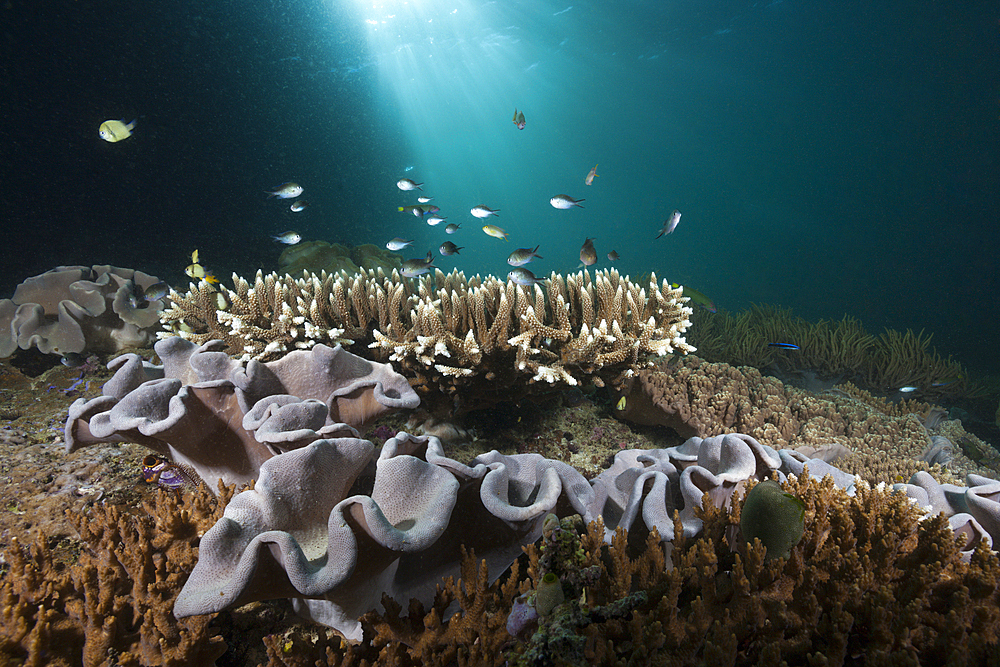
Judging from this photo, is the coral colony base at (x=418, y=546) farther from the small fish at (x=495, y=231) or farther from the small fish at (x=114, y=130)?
the small fish at (x=114, y=130)

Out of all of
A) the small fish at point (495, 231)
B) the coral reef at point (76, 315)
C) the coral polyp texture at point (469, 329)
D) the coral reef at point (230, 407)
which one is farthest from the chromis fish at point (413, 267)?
the coral reef at point (76, 315)

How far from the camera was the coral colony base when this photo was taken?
1.04 meters

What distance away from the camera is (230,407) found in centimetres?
183

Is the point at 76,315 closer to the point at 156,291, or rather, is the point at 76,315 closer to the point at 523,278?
the point at 156,291

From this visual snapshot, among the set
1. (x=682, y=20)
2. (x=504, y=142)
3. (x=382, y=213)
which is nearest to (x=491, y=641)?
(x=382, y=213)

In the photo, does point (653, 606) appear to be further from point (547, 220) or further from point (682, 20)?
point (547, 220)

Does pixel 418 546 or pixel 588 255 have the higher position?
pixel 418 546

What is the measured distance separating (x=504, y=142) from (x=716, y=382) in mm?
101280

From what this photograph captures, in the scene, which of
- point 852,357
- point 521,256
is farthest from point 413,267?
point 852,357

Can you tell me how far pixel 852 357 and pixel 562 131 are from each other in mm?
80583

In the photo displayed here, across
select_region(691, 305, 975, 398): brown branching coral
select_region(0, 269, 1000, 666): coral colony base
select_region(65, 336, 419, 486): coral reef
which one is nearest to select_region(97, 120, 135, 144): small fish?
select_region(0, 269, 1000, 666): coral colony base

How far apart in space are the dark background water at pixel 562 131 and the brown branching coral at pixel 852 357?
1206cm

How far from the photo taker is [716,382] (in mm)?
3654

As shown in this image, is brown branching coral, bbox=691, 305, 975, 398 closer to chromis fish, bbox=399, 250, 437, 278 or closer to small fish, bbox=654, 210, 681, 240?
small fish, bbox=654, 210, 681, 240
